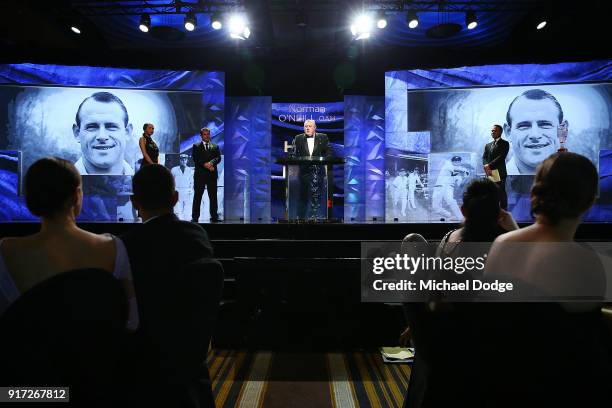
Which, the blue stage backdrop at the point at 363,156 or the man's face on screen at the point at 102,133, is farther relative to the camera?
the blue stage backdrop at the point at 363,156

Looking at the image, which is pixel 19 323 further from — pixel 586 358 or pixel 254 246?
pixel 254 246

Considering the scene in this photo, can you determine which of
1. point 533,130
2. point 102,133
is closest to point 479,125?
point 533,130

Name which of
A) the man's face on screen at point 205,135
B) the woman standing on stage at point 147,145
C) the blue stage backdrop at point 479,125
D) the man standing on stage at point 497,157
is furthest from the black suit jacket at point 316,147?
the blue stage backdrop at point 479,125

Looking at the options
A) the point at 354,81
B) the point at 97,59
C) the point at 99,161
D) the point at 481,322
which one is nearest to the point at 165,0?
the point at 97,59

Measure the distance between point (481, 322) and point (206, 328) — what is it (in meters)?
0.83

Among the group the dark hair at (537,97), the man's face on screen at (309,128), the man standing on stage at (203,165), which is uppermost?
the dark hair at (537,97)

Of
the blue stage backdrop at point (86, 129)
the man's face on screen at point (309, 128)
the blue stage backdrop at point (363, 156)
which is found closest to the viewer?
the man's face on screen at point (309, 128)

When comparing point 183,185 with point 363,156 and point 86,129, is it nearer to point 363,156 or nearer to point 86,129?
point 86,129

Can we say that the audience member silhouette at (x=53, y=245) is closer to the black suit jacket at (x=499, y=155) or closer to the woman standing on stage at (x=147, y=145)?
the woman standing on stage at (x=147, y=145)

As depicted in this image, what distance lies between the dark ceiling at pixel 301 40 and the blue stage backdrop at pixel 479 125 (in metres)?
0.41

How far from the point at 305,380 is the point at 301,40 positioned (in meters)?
7.54

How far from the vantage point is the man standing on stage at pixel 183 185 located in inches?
293

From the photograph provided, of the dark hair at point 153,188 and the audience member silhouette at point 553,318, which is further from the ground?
the dark hair at point 153,188

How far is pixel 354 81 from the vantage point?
8219 millimetres
